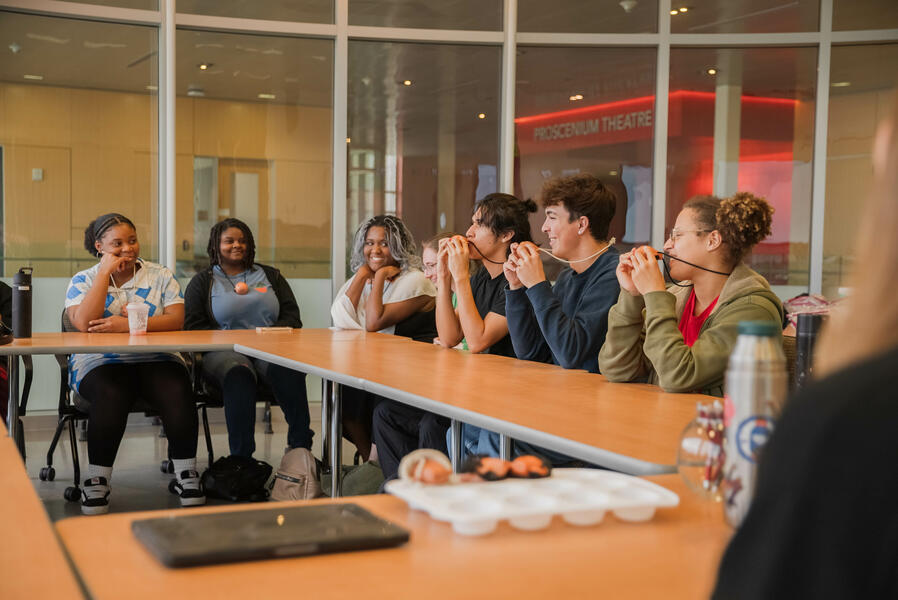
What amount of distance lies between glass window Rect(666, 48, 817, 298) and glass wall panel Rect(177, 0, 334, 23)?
235cm

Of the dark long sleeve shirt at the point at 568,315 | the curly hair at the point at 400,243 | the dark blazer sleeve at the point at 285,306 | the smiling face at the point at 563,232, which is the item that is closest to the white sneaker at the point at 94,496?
the dark blazer sleeve at the point at 285,306

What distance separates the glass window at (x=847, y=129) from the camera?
654 centimetres

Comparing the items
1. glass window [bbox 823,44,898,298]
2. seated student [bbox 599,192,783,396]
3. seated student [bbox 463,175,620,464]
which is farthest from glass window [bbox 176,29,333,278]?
seated student [bbox 599,192,783,396]

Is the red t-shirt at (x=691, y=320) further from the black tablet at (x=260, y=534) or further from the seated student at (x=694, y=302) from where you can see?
the black tablet at (x=260, y=534)

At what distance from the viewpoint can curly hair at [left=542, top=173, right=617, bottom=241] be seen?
3328 mm

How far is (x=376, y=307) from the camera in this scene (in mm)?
4605

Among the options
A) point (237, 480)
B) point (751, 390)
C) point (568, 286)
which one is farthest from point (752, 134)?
Answer: point (751, 390)

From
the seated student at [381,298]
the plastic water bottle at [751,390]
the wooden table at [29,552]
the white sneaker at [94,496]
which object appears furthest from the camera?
the seated student at [381,298]

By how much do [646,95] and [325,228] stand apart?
2332 mm

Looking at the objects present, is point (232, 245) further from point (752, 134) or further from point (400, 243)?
point (752, 134)

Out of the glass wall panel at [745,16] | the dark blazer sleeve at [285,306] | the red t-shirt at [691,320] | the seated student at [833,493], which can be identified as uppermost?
the glass wall panel at [745,16]

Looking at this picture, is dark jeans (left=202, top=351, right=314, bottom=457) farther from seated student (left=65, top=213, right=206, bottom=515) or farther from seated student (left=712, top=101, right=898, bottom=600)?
seated student (left=712, top=101, right=898, bottom=600)

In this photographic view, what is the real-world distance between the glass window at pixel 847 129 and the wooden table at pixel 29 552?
6.12 metres

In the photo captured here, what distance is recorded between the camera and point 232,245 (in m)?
4.98
